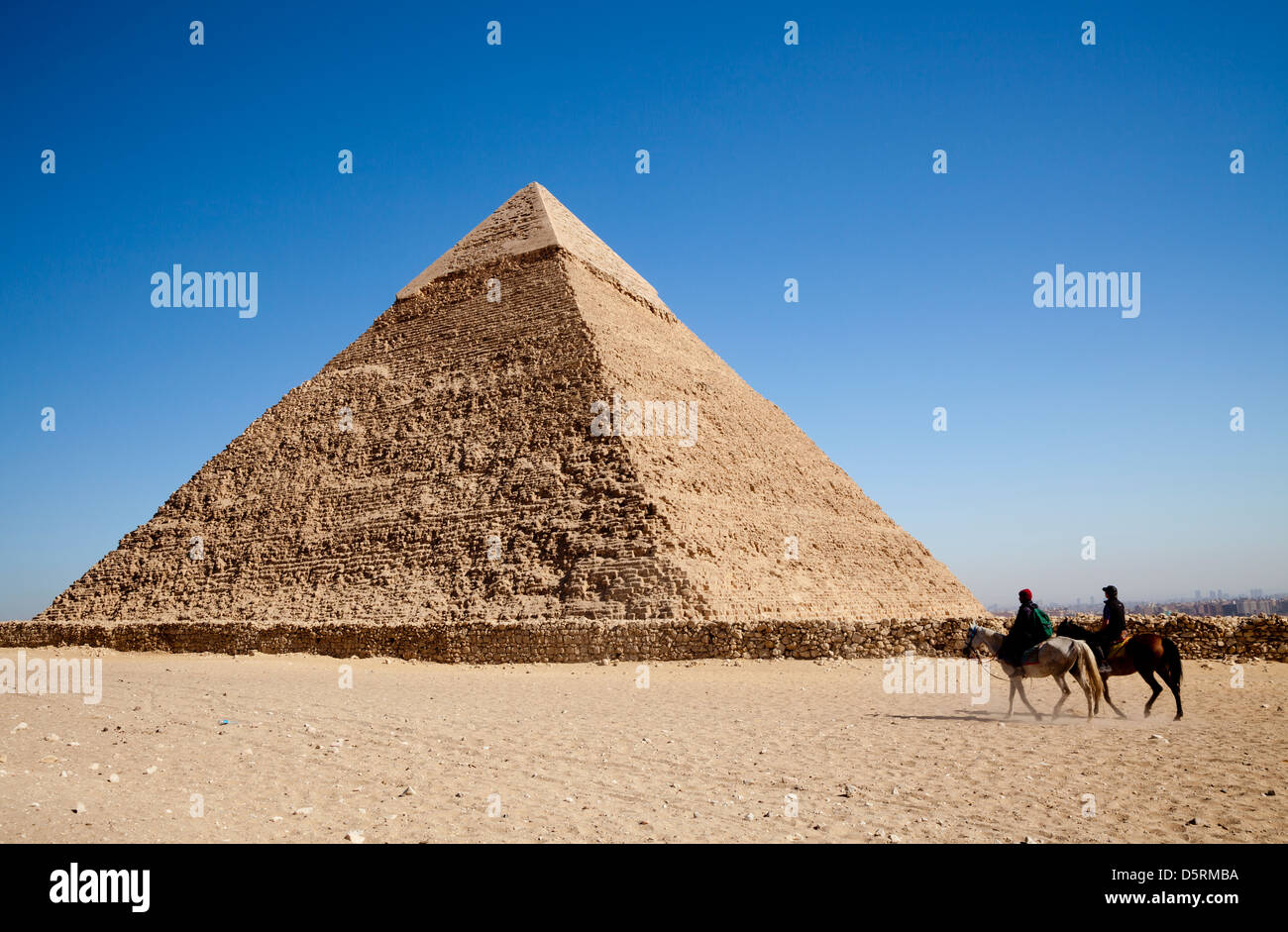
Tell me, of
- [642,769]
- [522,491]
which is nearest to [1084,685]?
[642,769]

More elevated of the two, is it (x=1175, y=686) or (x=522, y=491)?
(x=522, y=491)

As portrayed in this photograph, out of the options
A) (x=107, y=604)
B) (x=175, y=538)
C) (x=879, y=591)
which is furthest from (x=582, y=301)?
(x=107, y=604)

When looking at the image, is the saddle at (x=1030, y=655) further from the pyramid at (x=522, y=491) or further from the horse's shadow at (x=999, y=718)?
the pyramid at (x=522, y=491)

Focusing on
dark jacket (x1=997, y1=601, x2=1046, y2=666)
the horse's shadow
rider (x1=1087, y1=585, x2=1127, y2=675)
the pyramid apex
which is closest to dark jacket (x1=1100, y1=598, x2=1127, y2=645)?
rider (x1=1087, y1=585, x2=1127, y2=675)

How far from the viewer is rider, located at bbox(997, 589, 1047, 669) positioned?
8.86 metres

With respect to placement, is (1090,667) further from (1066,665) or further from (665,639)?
(665,639)

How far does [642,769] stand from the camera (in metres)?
6.32

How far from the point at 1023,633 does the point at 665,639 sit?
26.6 ft

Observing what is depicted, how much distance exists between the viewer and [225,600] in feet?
83.6

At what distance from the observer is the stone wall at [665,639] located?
1394 cm

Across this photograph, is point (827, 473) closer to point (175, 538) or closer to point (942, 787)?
point (175, 538)

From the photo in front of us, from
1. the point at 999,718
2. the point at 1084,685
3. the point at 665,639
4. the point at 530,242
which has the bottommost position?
the point at 665,639

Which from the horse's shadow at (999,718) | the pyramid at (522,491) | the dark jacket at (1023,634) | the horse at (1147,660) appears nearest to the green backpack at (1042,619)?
the dark jacket at (1023,634)

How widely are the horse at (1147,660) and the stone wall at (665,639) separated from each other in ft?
18.5
